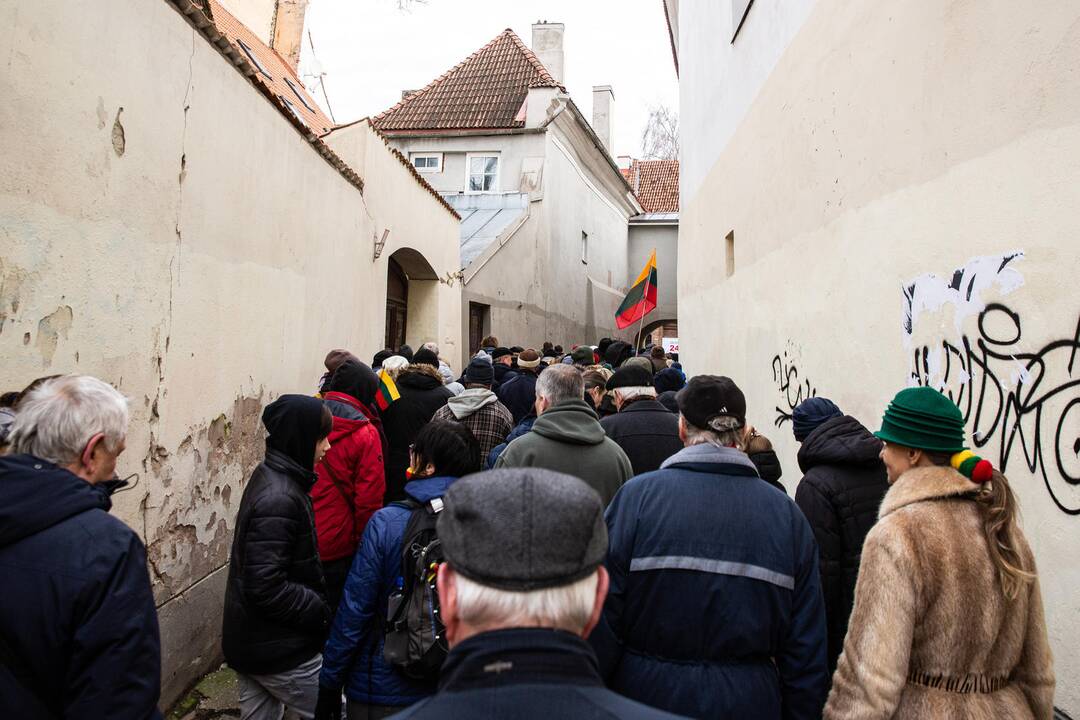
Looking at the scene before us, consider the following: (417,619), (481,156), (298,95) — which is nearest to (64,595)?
(417,619)

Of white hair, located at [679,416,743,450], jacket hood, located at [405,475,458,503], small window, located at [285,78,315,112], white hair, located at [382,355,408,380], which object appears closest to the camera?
white hair, located at [679,416,743,450]

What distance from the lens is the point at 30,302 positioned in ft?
10.4

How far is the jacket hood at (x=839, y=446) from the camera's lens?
2.90 m

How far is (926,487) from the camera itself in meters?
2.15

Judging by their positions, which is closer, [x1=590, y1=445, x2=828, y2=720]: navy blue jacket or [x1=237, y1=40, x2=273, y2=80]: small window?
[x1=590, y1=445, x2=828, y2=720]: navy blue jacket

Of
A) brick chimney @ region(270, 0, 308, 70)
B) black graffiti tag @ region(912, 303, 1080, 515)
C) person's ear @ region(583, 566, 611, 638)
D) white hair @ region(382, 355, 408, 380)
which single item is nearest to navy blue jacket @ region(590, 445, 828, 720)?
person's ear @ region(583, 566, 611, 638)

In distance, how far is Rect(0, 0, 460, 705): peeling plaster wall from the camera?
320cm

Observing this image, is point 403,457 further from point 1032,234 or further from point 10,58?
point 1032,234

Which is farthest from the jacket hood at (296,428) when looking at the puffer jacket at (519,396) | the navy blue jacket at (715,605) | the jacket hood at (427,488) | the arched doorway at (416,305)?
the arched doorway at (416,305)

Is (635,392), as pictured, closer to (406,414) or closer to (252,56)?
(406,414)

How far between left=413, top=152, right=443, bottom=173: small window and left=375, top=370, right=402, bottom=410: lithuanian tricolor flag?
1502cm

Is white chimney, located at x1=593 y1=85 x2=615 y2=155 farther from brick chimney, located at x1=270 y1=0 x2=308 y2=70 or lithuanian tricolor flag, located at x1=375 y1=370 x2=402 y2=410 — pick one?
lithuanian tricolor flag, located at x1=375 y1=370 x2=402 y2=410

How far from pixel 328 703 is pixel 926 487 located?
2217mm

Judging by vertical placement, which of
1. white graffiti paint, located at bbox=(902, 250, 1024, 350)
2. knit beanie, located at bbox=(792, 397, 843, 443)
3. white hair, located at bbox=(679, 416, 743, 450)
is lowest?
white hair, located at bbox=(679, 416, 743, 450)
